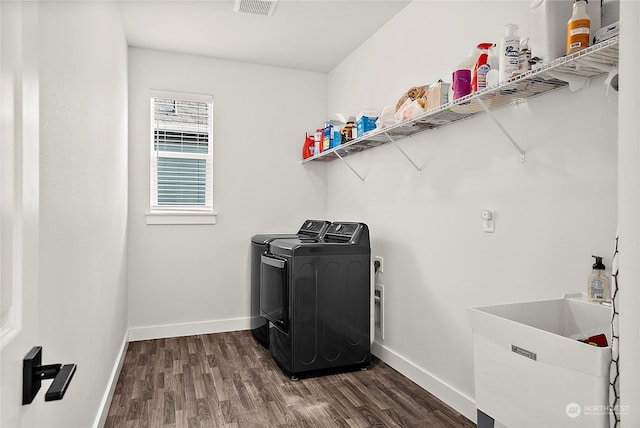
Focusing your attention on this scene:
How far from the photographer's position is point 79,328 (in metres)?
1.55

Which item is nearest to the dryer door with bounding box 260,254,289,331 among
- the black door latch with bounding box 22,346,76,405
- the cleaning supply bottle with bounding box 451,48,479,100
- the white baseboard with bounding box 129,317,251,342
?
the white baseboard with bounding box 129,317,251,342

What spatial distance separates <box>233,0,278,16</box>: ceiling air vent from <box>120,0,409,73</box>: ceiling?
7cm

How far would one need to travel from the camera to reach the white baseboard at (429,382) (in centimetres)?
224

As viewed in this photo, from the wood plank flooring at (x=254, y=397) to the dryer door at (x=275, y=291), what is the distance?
0.35 m

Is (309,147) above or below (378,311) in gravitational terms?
above

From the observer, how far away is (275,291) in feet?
9.75

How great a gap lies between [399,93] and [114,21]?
188 centimetres

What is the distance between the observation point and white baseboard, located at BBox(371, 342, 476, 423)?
7.34 ft

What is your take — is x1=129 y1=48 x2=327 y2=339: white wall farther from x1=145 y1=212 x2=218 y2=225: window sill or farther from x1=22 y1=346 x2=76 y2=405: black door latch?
x1=22 y1=346 x2=76 y2=405: black door latch

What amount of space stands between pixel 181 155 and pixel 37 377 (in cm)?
329

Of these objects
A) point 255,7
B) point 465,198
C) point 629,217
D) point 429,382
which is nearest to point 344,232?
point 465,198

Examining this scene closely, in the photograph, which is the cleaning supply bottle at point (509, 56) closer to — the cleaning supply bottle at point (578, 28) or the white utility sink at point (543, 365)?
the cleaning supply bottle at point (578, 28)

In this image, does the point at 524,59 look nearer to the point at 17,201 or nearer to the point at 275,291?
the point at 17,201

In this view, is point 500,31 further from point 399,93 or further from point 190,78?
point 190,78
